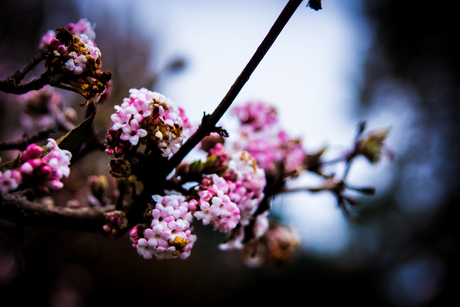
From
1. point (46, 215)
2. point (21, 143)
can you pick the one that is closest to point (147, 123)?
point (46, 215)

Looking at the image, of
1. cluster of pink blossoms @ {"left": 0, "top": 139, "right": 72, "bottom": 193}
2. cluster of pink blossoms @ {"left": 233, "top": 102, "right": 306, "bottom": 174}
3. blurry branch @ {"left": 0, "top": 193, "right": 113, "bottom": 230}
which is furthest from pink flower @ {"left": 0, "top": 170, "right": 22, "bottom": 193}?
cluster of pink blossoms @ {"left": 233, "top": 102, "right": 306, "bottom": 174}

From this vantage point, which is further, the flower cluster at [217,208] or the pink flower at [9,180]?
the flower cluster at [217,208]

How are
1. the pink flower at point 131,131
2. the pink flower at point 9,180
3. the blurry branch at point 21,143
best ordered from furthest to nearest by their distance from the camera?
1. the blurry branch at point 21,143
2. the pink flower at point 131,131
3. the pink flower at point 9,180

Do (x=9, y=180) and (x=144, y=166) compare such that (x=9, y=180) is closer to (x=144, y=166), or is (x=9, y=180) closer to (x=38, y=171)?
(x=38, y=171)

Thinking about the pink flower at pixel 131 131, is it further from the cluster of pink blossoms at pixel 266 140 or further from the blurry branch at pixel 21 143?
the cluster of pink blossoms at pixel 266 140

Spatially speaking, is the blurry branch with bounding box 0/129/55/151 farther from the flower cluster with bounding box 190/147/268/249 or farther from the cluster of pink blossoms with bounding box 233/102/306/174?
the cluster of pink blossoms with bounding box 233/102/306/174

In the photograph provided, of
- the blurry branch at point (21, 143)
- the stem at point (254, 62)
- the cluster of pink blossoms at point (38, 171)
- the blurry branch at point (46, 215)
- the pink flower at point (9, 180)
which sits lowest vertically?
the blurry branch at point (46, 215)

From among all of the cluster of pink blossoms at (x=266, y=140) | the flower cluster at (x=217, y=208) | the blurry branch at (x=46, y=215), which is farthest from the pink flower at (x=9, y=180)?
the cluster of pink blossoms at (x=266, y=140)

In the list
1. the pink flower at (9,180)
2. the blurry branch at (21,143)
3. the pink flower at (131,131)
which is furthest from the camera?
the blurry branch at (21,143)
